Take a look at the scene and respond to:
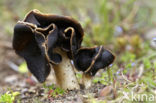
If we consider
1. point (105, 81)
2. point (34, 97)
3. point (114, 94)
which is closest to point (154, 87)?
point (114, 94)

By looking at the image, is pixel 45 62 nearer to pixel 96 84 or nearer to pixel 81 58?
pixel 81 58

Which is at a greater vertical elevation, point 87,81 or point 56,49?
point 56,49

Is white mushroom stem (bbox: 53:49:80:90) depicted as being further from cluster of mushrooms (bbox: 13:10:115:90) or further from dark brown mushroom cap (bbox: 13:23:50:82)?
dark brown mushroom cap (bbox: 13:23:50:82)

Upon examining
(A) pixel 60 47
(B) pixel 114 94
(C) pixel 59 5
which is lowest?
(B) pixel 114 94

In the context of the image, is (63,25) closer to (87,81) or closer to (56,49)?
(56,49)

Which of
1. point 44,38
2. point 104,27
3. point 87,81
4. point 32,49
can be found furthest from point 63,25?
point 104,27

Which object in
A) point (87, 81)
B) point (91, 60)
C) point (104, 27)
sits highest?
point (104, 27)

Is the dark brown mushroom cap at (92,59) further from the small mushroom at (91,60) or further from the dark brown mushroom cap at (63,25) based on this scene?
the dark brown mushroom cap at (63,25)
